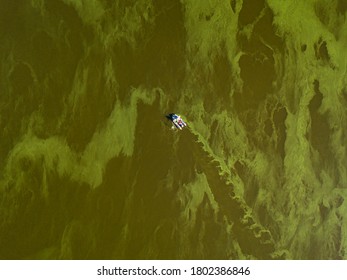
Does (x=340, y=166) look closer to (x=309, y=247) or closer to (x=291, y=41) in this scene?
(x=309, y=247)

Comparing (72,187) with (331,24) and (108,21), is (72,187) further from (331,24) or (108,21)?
(331,24)

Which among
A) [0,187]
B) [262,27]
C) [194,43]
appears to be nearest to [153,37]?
[194,43]

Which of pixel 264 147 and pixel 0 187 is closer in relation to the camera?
pixel 0 187

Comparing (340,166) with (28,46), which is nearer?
(28,46)

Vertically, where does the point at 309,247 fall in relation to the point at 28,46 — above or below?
below

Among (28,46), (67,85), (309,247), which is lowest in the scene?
(309,247)

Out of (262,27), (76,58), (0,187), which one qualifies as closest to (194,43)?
(262,27)

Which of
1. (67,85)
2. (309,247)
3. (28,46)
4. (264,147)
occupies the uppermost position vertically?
(28,46)
